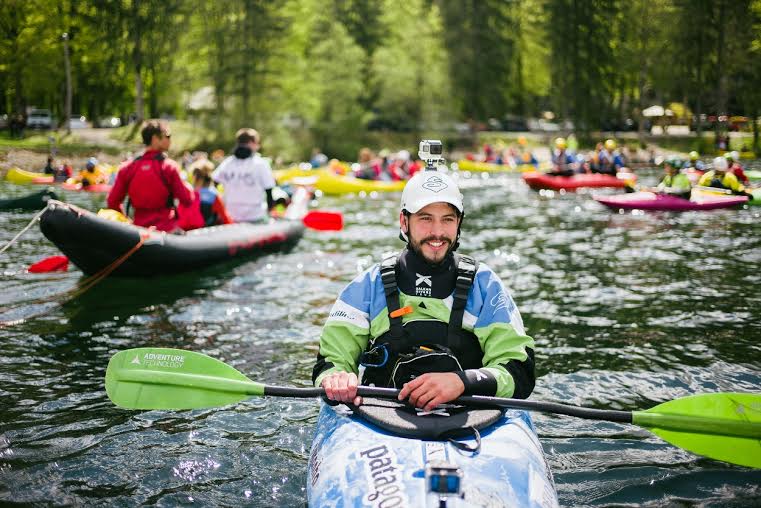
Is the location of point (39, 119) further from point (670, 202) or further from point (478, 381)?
point (478, 381)

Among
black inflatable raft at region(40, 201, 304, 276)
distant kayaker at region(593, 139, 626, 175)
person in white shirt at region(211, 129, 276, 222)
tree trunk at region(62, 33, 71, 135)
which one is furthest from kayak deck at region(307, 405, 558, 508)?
distant kayaker at region(593, 139, 626, 175)

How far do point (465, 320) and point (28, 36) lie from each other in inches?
514

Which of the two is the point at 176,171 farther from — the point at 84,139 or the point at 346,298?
the point at 84,139

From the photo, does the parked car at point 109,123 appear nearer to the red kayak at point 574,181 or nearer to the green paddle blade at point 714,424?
the red kayak at point 574,181

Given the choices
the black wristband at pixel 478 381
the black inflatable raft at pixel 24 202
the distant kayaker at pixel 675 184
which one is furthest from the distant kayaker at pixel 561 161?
the black wristband at pixel 478 381

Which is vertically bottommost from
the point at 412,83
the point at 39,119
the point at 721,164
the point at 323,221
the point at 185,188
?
the point at 323,221

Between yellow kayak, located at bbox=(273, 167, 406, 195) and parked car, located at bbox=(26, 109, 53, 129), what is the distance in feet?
20.6

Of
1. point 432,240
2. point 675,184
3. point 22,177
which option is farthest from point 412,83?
point 432,240

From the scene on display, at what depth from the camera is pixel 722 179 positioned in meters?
16.1

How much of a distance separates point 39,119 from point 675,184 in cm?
1611

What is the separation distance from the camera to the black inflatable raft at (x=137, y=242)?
24.4 ft

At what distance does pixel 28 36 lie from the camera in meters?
13.8

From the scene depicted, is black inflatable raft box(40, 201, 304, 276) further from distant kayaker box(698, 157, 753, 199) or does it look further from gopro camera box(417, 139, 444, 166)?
distant kayaker box(698, 157, 753, 199)

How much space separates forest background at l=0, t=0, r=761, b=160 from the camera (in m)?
29.8
